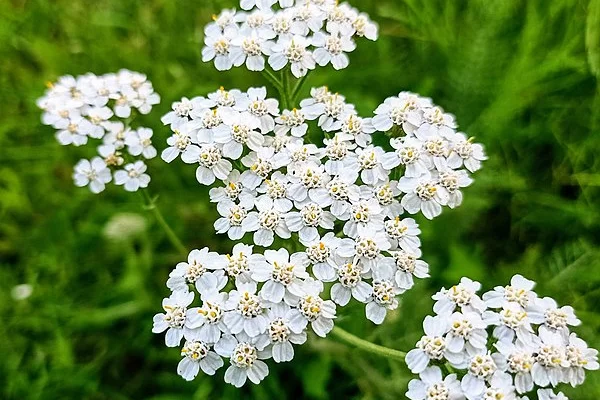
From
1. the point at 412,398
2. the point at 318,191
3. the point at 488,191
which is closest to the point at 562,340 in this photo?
the point at 412,398

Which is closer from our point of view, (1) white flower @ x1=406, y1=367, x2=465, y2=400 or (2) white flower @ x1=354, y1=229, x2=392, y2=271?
(1) white flower @ x1=406, y1=367, x2=465, y2=400

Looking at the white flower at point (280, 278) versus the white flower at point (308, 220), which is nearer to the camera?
the white flower at point (280, 278)

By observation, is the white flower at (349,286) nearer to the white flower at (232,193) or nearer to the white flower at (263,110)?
the white flower at (232,193)

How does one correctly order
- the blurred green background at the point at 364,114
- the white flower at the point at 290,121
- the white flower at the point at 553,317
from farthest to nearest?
1. the blurred green background at the point at 364,114
2. the white flower at the point at 290,121
3. the white flower at the point at 553,317

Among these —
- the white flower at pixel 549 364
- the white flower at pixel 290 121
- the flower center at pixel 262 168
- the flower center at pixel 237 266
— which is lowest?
the white flower at pixel 549 364

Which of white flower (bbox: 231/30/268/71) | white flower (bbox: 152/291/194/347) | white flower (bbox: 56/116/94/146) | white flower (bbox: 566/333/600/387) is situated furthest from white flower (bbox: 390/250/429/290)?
white flower (bbox: 56/116/94/146)

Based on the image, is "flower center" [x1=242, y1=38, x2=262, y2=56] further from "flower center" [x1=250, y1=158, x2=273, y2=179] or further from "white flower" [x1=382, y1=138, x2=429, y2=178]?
"white flower" [x1=382, y1=138, x2=429, y2=178]

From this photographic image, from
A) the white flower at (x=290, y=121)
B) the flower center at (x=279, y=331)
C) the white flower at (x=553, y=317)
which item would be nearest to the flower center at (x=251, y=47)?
the white flower at (x=290, y=121)

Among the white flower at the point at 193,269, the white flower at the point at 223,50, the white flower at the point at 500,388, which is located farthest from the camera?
the white flower at the point at 223,50
